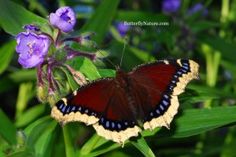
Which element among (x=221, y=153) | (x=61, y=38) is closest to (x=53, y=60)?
(x=61, y=38)

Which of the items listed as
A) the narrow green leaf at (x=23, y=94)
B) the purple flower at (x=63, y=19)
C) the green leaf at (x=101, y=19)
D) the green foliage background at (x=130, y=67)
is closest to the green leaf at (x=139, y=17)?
Answer: the green foliage background at (x=130, y=67)

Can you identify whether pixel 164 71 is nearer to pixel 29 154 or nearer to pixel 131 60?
pixel 29 154

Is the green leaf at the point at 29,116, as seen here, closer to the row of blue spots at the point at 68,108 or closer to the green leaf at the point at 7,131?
the green leaf at the point at 7,131

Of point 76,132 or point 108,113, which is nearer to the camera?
point 108,113

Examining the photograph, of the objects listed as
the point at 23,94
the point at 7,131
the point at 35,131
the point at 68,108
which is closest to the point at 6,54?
the point at 7,131

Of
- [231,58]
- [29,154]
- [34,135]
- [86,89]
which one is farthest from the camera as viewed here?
[231,58]

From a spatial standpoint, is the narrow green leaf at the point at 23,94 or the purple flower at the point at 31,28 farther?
the narrow green leaf at the point at 23,94
